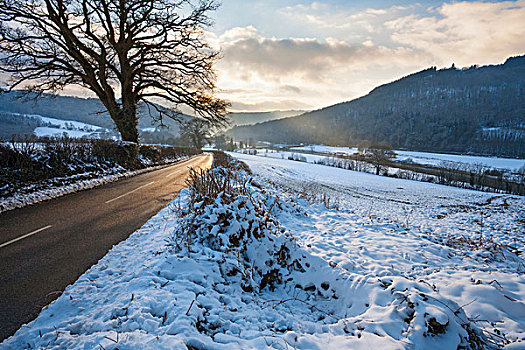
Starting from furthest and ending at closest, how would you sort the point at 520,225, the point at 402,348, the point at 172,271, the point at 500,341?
the point at 520,225, the point at 172,271, the point at 500,341, the point at 402,348

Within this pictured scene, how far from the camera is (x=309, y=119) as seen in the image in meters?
195

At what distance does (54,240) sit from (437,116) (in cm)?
17146


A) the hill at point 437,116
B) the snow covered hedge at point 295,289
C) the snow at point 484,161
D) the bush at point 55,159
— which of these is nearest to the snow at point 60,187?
the bush at point 55,159

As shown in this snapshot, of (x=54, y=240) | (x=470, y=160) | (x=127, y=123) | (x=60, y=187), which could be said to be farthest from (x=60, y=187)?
(x=470, y=160)

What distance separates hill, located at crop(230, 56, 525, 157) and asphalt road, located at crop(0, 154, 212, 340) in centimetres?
12865

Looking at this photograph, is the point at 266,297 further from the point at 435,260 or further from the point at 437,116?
the point at 437,116

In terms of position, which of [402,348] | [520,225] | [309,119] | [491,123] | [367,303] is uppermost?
[309,119]

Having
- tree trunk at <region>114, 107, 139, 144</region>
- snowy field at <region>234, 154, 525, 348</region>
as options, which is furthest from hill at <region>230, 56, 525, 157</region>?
tree trunk at <region>114, 107, 139, 144</region>

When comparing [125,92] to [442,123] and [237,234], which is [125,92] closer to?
[237,234]

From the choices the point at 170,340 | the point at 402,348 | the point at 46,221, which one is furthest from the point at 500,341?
the point at 46,221

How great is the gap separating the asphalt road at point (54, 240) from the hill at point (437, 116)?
422 feet

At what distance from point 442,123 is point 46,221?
16533 cm

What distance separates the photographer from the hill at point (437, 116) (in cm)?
11169

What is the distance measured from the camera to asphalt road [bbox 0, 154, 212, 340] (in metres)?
3.21
